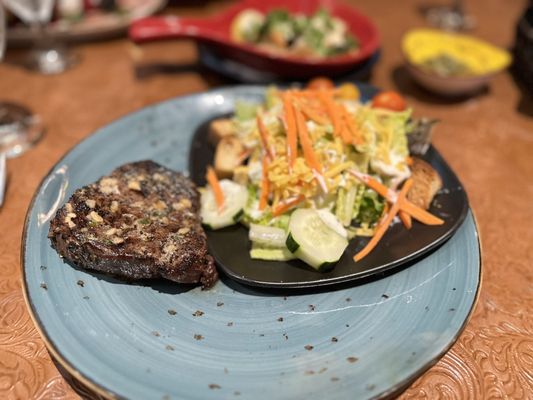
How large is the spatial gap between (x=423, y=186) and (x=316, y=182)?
0.57 meters

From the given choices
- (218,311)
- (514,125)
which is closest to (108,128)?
(218,311)

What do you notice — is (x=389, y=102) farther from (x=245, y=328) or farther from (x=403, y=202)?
(x=245, y=328)

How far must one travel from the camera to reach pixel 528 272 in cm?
242

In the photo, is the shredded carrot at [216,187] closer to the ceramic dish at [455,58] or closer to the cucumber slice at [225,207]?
the cucumber slice at [225,207]

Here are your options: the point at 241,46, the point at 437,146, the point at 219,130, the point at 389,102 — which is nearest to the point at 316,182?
the point at 219,130

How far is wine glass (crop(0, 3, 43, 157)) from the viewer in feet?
9.92

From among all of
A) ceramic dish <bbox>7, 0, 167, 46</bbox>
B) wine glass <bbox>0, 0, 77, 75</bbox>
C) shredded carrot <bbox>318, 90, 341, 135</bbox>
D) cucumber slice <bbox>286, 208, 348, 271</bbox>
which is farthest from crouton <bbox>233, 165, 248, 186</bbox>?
ceramic dish <bbox>7, 0, 167, 46</bbox>

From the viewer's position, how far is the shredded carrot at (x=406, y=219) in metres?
2.36

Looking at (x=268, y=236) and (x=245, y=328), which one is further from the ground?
(x=268, y=236)

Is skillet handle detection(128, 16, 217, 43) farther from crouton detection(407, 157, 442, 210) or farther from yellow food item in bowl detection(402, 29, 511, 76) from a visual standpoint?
crouton detection(407, 157, 442, 210)

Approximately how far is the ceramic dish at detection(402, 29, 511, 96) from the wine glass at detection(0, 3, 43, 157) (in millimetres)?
2866

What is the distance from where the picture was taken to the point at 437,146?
3.34 meters

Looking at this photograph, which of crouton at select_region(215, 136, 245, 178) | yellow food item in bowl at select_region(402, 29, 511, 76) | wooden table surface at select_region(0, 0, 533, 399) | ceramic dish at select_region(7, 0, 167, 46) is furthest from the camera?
ceramic dish at select_region(7, 0, 167, 46)

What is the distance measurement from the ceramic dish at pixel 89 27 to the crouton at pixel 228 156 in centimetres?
221
